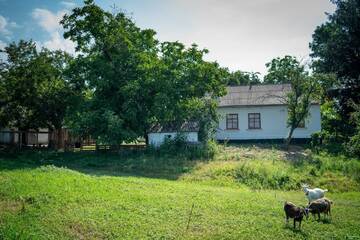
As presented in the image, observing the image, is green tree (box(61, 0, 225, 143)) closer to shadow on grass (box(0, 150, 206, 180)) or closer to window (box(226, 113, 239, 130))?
shadow on grass (box(0, 150, 206, 180))

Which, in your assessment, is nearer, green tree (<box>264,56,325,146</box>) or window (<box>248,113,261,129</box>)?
green tree (<box>264,56,325,146</box>)

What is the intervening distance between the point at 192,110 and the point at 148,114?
4.15 meters

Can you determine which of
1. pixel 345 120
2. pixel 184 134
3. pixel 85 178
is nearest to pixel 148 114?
pixel 184 134

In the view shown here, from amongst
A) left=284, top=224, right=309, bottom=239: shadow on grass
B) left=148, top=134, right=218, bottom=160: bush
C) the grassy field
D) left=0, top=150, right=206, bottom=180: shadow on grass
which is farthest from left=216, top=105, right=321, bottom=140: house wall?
left=284, top=224, right=309, bottom=239: shadow on grass

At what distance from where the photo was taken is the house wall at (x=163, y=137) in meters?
33.0

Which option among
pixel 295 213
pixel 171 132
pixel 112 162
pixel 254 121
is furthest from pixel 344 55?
pixel 295 213

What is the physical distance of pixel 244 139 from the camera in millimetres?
38719

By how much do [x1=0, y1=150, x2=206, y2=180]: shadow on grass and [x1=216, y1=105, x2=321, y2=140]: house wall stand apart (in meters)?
11.7

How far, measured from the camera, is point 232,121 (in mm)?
39250

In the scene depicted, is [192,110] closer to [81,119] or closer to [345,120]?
[81,119]

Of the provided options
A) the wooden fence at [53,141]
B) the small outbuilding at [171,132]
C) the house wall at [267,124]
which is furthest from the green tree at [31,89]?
the house wall at [267,124]

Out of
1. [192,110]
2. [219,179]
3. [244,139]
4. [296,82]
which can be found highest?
[296,82]

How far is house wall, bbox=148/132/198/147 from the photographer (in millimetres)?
33003

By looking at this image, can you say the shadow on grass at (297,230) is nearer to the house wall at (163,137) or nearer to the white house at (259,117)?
the house wall at (163,137)
